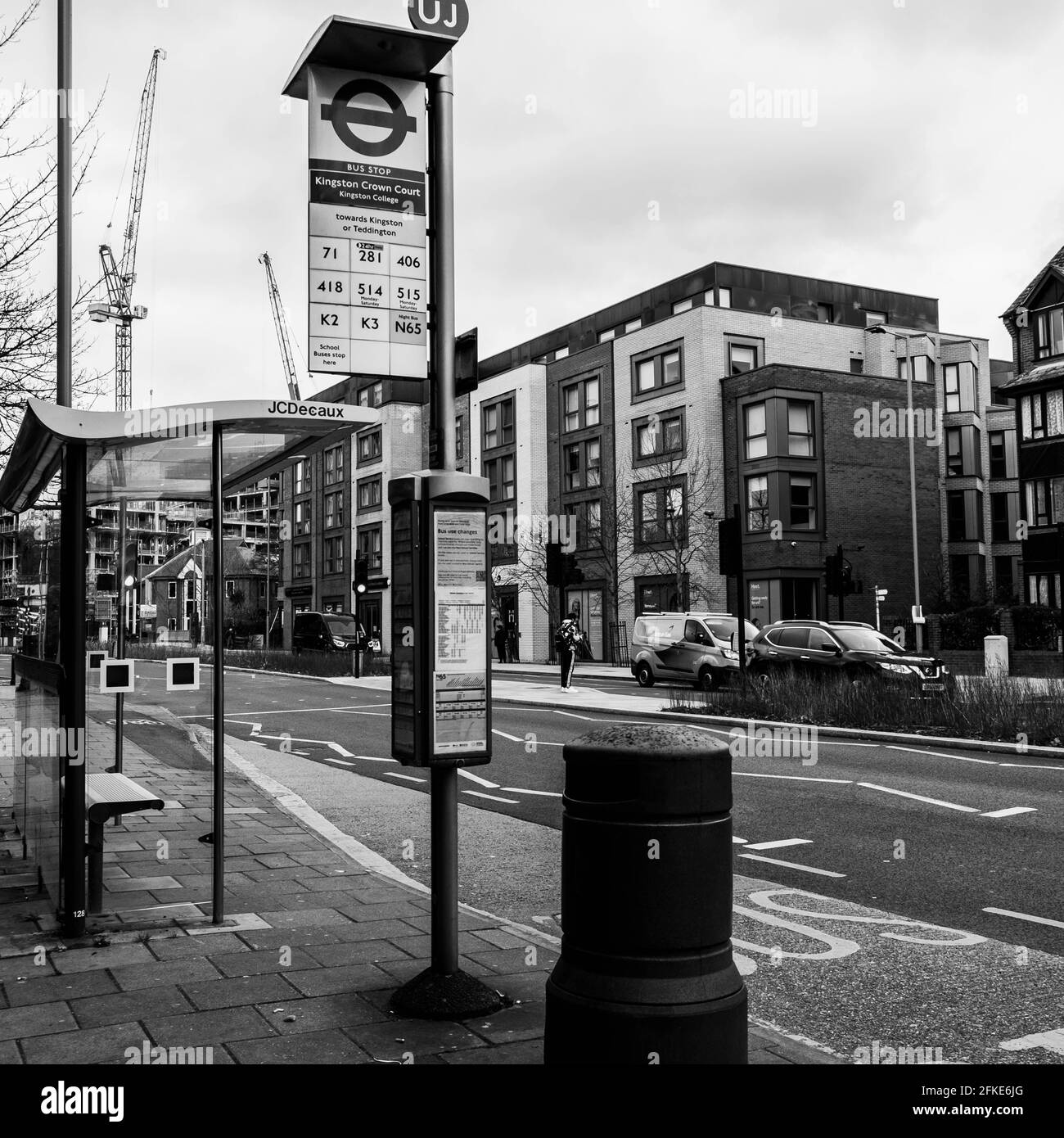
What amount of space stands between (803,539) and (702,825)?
41.2 metres

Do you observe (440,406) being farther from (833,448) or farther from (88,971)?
(833,448)

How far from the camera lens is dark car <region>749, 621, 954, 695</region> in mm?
22375

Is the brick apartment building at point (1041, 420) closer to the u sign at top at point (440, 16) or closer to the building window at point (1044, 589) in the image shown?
the building window at point (1044, 589)

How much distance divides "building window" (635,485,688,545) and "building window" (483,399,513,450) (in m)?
11.7

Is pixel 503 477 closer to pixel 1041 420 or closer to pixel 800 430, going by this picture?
pixel 800 430

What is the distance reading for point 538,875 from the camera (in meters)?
7.57

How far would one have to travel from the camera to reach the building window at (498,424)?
57812mm

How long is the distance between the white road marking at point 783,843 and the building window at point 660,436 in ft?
125

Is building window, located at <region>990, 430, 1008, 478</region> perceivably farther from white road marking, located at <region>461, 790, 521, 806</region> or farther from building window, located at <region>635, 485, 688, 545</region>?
white road marking, located at <region>461, 790, 521, 806</region>

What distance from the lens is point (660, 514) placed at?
45.7 meters

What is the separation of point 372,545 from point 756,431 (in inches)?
1242

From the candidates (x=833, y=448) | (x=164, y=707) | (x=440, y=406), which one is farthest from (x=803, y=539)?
(x=440, y=406)
